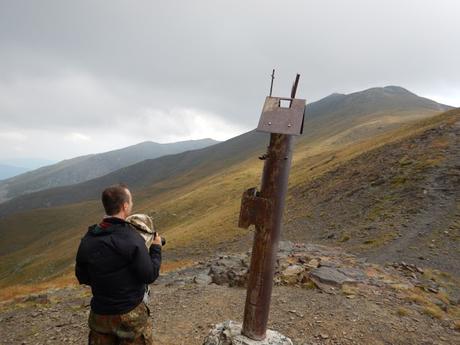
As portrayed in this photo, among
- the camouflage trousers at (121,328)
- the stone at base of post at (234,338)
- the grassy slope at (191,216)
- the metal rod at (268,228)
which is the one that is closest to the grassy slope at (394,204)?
the grassy slope at (191,216)

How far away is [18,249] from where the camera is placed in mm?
98875

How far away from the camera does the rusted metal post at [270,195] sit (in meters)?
5.35

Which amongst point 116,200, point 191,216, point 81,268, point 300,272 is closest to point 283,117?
point 116,200

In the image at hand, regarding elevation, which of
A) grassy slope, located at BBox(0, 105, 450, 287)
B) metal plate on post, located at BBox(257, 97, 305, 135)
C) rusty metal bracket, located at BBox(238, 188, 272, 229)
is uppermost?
metal plate on post, located at BBox(257, 97, 305, 135)

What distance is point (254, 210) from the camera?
549cm

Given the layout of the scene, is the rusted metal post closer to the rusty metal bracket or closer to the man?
the rusty metal bracket

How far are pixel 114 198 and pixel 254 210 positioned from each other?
2.17 m

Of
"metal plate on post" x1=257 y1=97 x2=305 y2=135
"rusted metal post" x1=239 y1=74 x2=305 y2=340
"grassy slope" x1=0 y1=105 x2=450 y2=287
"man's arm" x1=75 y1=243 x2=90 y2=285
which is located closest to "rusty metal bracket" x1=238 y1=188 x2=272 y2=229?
"rusted metal post" x1=239 y1=74 x2=305 y2=340

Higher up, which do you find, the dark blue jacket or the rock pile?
the dark blue jacket

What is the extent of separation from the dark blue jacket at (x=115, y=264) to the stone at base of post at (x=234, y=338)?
221 centimetres

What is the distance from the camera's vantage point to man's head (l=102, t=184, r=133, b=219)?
425 cm

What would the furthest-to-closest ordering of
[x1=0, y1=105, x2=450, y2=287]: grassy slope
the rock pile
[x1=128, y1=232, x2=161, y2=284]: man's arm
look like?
[x1=0, y1=105, x2=450, y2=287]: grassy slope, the rock pile, [x1=128, y1=232, x2=161, y2=284]: man's arm

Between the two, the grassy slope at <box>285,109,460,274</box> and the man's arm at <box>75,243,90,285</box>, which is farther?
the grassy slope at <box>285,109,460,274</box>

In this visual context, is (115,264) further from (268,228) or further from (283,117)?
(283,117)
